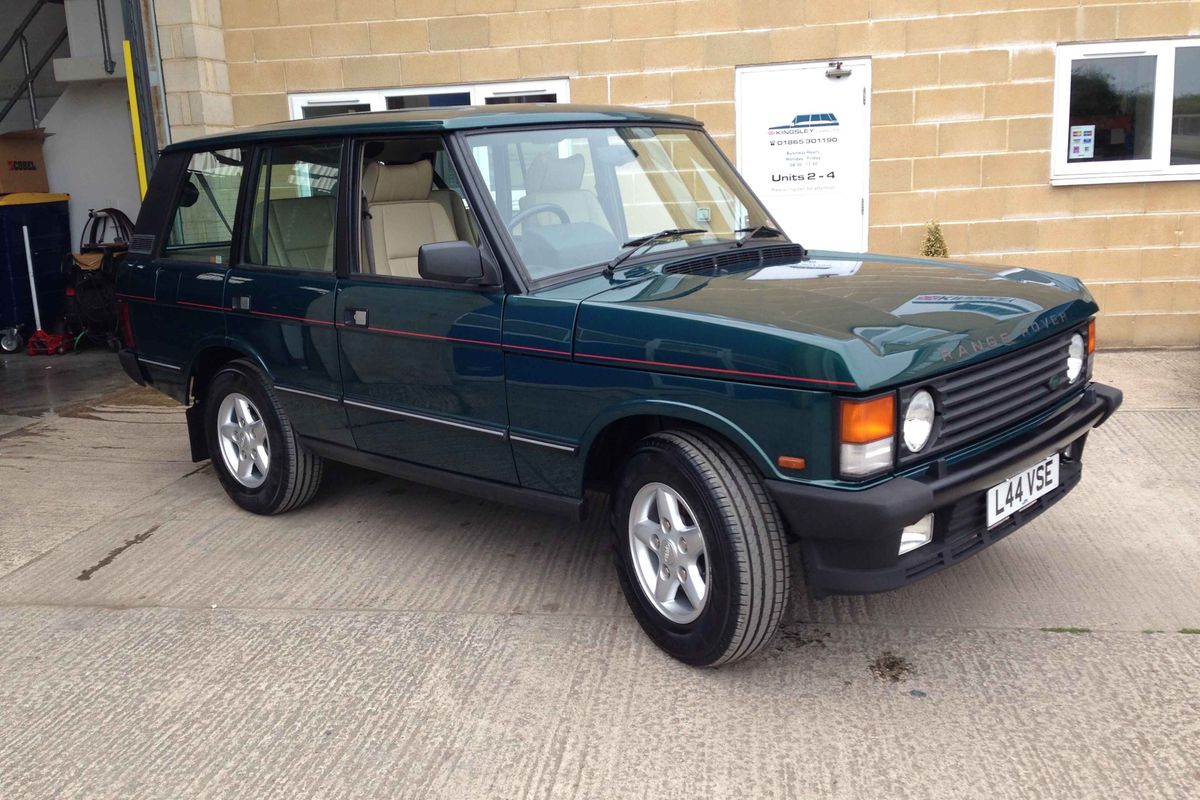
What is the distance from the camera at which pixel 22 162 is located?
11.4 meters

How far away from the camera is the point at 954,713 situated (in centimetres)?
320

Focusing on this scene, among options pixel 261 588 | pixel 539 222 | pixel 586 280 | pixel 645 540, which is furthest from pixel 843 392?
pixel 261 588

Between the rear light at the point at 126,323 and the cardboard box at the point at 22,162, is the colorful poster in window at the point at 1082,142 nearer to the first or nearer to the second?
the rear light at the point at 126,323

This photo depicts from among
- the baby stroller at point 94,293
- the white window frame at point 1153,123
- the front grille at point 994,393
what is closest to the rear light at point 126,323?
the front grille at point 994,393

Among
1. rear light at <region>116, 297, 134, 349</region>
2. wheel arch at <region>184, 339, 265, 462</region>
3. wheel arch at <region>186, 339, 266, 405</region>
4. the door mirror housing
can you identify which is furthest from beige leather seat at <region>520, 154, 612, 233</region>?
rear light at <region>116, 297, 134, 349</region>

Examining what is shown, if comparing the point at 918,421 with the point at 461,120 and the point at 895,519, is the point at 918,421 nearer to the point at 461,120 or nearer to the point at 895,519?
the point at 895,519

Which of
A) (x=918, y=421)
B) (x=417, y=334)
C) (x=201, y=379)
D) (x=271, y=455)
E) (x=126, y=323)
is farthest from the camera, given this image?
(x=126, y=323)

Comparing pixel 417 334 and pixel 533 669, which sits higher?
pixel 417 334

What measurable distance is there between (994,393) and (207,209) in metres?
3.81

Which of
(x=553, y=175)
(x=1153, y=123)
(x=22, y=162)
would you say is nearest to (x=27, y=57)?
(x=22, y=162)

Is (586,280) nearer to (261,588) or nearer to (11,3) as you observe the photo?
(261,588)

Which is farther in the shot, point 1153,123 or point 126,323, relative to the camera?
point 1153,123

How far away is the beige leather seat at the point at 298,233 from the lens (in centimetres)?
454

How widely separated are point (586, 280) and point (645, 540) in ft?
3.13
